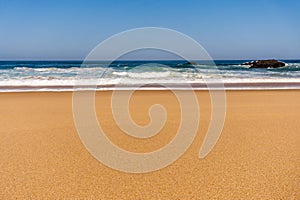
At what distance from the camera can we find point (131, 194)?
2.52 m

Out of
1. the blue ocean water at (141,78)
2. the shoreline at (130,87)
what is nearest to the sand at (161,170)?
the blue ocean water at (141,78)

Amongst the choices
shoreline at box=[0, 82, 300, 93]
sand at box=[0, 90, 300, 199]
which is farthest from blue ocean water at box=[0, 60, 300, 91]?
sand at box=[0, 90, 300, 199]

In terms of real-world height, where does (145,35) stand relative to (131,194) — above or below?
above

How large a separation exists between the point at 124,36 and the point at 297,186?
1.91 m

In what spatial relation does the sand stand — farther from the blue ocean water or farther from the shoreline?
the shoreline

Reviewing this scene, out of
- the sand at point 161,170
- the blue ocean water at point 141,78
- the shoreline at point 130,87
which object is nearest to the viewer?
the sand at point 161,170

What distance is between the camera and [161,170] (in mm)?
3027

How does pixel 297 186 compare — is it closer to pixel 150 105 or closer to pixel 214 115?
pixel 214 115

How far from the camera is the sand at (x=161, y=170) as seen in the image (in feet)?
8.36

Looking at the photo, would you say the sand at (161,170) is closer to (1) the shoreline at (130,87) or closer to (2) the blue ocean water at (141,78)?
(2) the blue ocean water at (141,78)

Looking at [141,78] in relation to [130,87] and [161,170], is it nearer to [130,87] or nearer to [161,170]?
[130,87]

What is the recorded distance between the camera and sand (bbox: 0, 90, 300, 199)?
2.55 m

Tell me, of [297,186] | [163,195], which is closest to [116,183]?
[163,195]

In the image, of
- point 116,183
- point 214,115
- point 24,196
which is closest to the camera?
point 24,196
